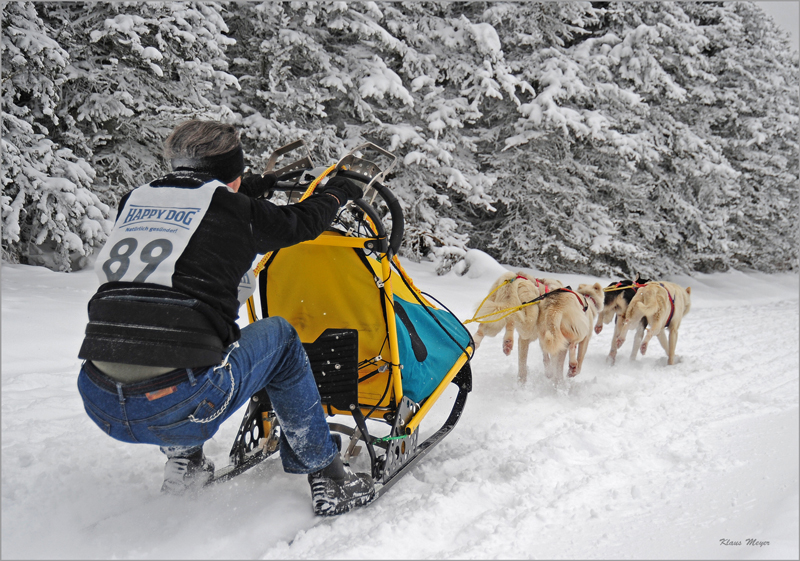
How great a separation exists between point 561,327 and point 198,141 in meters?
3.23

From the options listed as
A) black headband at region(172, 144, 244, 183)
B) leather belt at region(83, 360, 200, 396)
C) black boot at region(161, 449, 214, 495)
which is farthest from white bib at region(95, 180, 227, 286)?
black boot at region(161, 449, 214, 495)

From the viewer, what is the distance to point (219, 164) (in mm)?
2018

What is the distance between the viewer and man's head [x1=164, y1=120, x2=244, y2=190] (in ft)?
6.49

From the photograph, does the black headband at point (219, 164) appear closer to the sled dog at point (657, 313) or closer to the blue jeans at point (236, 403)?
the blue jeans at point (236, 403)

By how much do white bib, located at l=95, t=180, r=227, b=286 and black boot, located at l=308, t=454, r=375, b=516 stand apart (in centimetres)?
111

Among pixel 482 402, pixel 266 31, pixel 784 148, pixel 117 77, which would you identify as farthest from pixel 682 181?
pixel 117 77

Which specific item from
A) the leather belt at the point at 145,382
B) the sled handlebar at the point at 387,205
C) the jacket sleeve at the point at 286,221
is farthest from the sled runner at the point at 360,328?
the leather belt at the point at 145,382

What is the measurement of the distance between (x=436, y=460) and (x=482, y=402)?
1103 millimetres

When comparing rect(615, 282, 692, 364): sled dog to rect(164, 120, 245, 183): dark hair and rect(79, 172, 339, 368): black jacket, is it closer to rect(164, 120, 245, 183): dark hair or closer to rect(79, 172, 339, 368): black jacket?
rect(79, 172, 339, 368): black jacket

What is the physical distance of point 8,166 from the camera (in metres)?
5.94

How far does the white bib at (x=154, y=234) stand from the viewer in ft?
5.70

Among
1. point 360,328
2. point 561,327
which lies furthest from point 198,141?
point 561,327

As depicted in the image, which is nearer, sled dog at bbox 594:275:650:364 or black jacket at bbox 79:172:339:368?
black jacket at bbox 79:172:339:368
